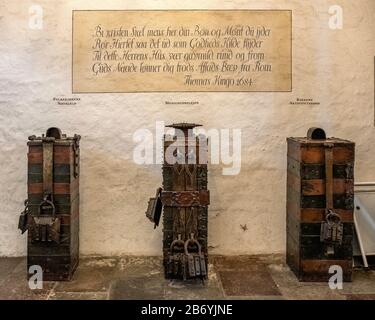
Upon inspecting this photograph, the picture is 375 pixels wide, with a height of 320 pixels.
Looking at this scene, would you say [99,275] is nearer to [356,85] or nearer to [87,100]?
[87,100]

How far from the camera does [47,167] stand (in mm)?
4062

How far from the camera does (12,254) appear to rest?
4.86 metres

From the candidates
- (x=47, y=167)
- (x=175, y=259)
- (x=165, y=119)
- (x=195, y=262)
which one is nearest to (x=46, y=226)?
(x=47, y=167)

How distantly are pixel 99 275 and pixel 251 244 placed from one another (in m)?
1.54

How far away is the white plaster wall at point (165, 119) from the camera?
479cm

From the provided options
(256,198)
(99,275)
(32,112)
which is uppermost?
(32,112)

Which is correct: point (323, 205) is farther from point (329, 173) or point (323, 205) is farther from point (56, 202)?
point (56, 202)

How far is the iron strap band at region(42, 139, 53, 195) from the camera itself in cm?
405

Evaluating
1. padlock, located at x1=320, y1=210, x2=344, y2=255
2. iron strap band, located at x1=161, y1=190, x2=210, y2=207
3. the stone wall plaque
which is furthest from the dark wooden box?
padlock, located at x1=320, y1=210, x2=344, y2=255

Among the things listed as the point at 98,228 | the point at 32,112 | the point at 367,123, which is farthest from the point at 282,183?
the point at 32,112

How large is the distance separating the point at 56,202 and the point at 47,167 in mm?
305

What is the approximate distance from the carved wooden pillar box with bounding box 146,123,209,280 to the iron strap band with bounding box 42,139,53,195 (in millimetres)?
927

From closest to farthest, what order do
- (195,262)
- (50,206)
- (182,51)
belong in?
(195,262) → (50,206) → (182,51)

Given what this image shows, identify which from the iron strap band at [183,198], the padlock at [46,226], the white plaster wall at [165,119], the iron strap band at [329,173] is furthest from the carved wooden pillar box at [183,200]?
the iron strap band at [329,173]
